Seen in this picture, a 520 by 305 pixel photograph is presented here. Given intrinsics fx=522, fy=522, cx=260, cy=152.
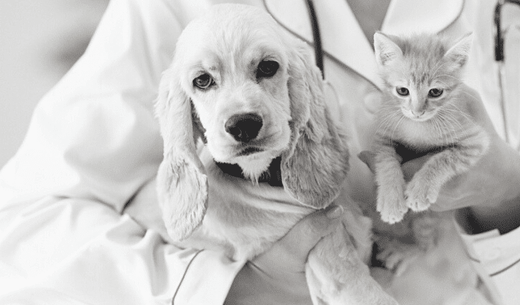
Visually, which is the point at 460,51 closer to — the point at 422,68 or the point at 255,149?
the point at 422,68

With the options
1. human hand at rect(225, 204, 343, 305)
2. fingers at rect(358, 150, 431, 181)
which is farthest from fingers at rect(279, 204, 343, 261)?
fingers at rect(358, 150, 431, 181)

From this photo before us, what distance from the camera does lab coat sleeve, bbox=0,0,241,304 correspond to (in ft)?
4.18

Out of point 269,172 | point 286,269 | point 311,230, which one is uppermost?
point 269,172

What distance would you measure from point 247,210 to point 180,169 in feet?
0.53

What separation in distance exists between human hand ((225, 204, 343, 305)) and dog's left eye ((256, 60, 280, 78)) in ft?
1.01

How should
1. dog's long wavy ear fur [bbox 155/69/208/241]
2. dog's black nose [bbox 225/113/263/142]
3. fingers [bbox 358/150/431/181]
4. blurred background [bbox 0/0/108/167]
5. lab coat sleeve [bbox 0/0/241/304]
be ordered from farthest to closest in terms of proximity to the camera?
1. blurred background [bbox 0/0/108/167]
2. lab coat sleeve [bbox 0/0/241/304]
3. fingers [bbox 358/150/431/181]
4. dog's long wavy ear fur [bbox 155/69/208/241]
5. dog's black nose [bbox 225/113/263/142]

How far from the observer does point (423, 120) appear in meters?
1.09

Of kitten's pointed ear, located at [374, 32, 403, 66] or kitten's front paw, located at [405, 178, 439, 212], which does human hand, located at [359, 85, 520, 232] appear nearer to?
kitten's front paw, located at [405, 178, 439, 212]

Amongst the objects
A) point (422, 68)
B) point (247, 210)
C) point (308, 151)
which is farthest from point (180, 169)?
point (422, 68)

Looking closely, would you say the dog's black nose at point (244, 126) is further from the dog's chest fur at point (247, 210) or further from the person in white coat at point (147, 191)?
the person in white coat at point (147, 191)

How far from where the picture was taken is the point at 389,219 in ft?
3.50

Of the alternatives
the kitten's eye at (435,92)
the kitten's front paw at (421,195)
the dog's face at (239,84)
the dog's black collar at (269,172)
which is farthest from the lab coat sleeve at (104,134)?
the kitten's eye at (435,92)

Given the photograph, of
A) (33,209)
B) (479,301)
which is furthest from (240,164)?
(479,301)

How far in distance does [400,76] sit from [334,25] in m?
0.33
